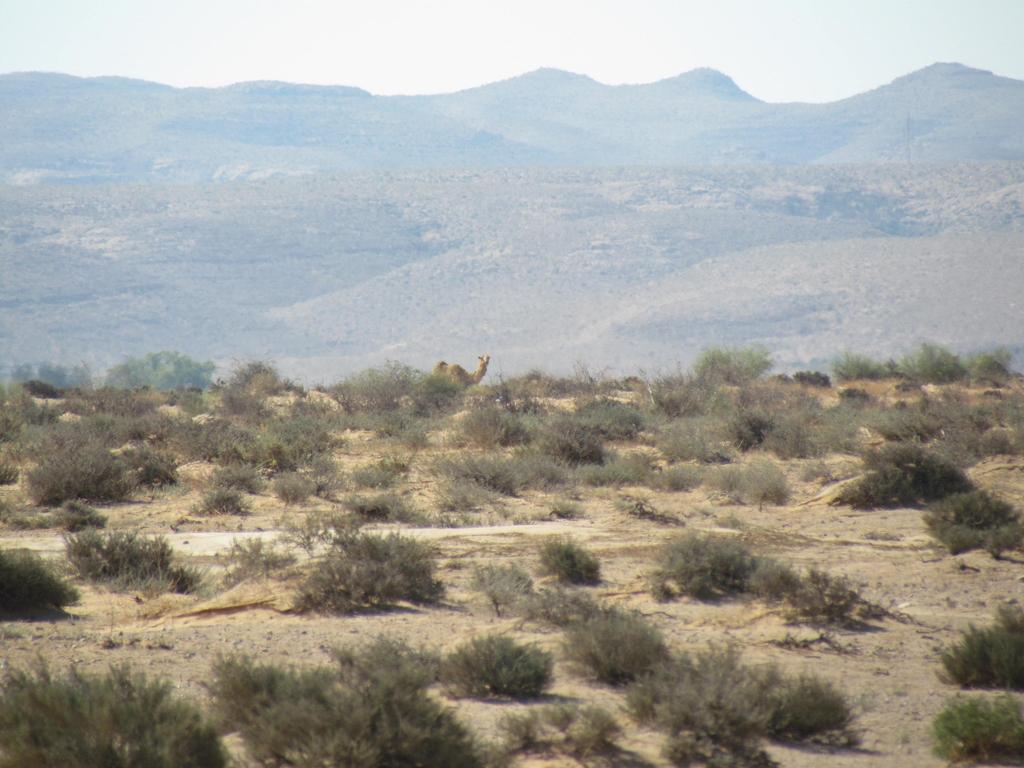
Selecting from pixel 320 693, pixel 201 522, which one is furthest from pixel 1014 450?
pixel 320 693

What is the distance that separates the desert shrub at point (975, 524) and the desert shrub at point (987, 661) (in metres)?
4.29

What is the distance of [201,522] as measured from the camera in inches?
547

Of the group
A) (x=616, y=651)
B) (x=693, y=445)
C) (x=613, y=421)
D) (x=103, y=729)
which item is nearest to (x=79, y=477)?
(x=693, y=445)

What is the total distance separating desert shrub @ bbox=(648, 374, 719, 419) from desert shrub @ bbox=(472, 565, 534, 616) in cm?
1621

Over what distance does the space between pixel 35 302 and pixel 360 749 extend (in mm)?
108301

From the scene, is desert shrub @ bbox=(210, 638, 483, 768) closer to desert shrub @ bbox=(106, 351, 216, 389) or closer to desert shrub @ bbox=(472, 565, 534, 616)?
desert shrub @ bbox=(472, 565, 534, 616)

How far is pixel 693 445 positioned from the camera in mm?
19594

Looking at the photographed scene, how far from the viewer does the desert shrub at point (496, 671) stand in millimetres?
7082

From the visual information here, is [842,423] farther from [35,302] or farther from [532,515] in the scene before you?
[35,302]

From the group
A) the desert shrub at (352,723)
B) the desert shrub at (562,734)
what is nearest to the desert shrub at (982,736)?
the desert shrub at (562,734)

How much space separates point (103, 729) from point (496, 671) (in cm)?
260

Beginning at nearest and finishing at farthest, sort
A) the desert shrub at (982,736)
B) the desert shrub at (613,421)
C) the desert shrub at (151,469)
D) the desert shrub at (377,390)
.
→ the desert shrub at (982,736) < the desert shrub at (151,469) < the desert shrub at (613,421) < the desert shrub at (377,390)

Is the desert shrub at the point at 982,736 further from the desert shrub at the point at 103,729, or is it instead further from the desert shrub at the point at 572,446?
the desert shrub at the point at 572,446

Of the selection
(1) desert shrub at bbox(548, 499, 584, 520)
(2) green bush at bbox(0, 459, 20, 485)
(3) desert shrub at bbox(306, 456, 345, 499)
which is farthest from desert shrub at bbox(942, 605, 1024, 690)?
(2) green bush at bbox(0, 459, 20, 485)
